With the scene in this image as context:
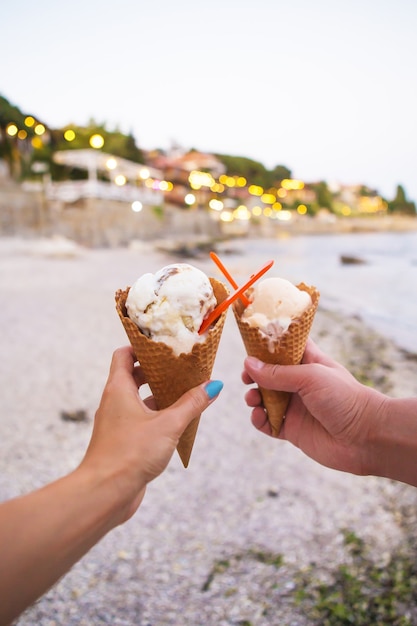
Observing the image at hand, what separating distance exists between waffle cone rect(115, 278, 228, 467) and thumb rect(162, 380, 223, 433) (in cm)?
16

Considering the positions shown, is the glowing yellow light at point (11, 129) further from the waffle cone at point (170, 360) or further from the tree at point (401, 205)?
the tree at point (401, 205)

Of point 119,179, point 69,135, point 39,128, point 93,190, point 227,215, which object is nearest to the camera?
point 39,128

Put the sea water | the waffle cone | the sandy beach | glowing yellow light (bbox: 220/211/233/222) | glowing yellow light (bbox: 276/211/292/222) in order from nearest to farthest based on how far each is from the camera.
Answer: the waffle cone → the sandy beach → the sea water → glowing yellow light (bbox: 220/211/233/222) → glowing yellow light (bbox: 276/211/292/222)

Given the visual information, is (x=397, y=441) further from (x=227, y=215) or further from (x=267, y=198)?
(x=267, y=198)

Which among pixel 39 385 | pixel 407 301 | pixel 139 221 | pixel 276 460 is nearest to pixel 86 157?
pixel 139 221

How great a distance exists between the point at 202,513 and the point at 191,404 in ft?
8.38

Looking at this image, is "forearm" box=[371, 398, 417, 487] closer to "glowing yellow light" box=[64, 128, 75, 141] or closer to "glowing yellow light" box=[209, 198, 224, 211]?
"glowing yellow light" box=[64, 128, 75, 141]

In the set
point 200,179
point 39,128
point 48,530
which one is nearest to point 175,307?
point 48,530

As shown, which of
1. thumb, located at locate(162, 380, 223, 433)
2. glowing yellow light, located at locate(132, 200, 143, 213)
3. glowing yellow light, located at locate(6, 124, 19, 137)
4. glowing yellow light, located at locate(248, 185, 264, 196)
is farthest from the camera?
glowing yellow light, located at locate(248, 185, 264, 196)

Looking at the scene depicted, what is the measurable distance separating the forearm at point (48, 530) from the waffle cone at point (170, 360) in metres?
0.70

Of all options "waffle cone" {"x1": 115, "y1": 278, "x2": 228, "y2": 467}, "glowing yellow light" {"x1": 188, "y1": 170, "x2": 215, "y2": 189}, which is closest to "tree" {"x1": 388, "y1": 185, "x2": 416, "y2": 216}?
"glowing yellow light" {"x1": 188, "y1": 170, "x2": 215, "y2": 189}

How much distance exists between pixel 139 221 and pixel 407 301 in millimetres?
22357

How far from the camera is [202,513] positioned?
3.89 m

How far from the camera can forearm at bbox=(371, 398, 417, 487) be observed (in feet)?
6.83
